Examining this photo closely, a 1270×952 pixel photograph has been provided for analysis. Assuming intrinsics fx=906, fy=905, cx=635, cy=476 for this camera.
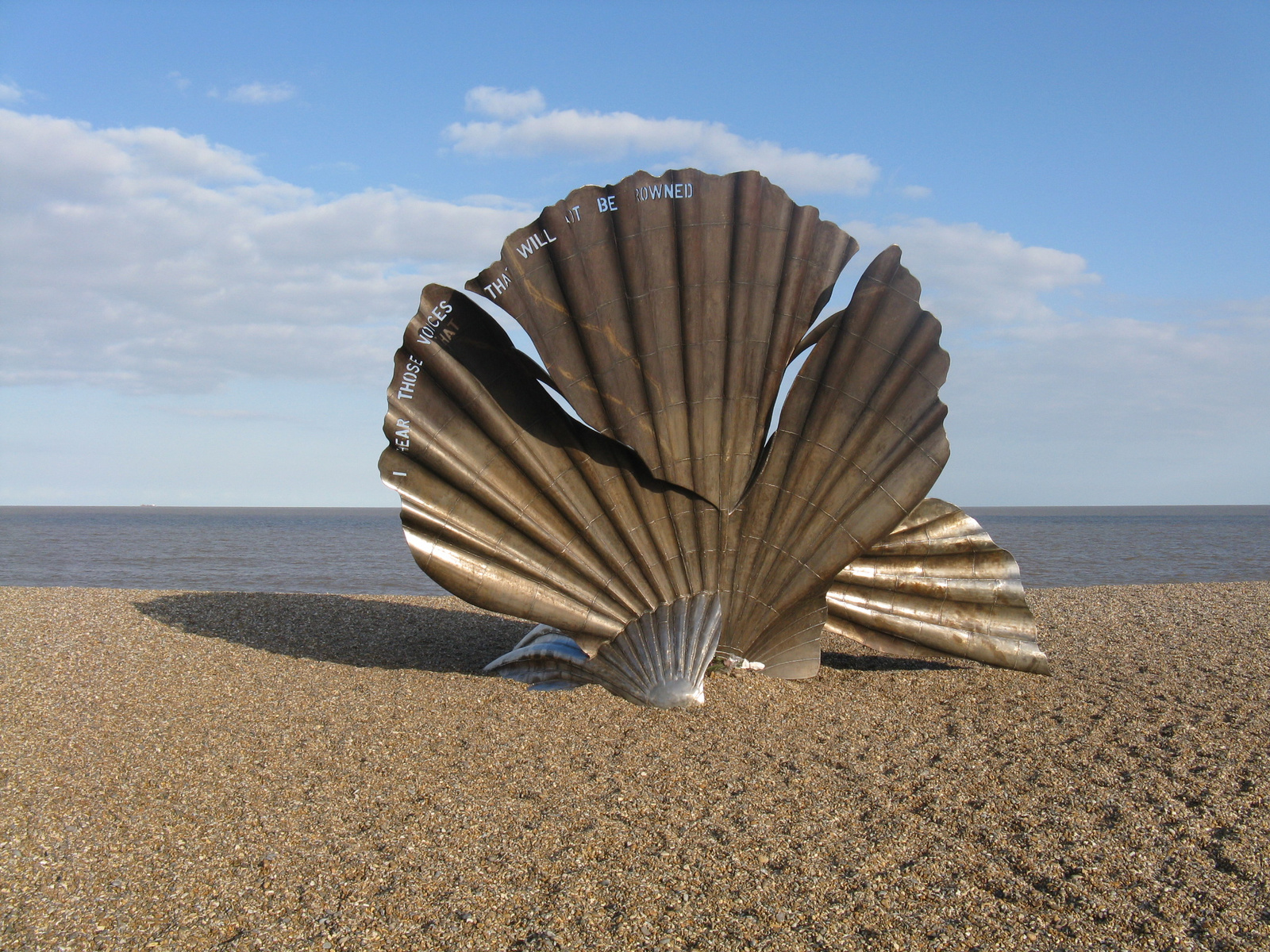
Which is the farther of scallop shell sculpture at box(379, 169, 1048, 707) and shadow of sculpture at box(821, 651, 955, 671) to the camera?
shadow of sculpture at box(821, 651, 955, 671)

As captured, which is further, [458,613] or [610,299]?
[458,613]

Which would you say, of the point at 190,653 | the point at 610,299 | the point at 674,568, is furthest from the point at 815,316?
the point at 190,653

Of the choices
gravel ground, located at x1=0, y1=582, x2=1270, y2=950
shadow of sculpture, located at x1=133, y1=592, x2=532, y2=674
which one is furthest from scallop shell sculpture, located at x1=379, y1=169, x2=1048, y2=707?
shadow of sculpture, located at x1=133, y1=592, x2=532, y2=674

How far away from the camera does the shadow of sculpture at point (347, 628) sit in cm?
852

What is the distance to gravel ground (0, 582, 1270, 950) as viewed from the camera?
3.36 metres

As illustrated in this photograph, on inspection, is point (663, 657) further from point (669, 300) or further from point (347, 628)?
point (347, 628)

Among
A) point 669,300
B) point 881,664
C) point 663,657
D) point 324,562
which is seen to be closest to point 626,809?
point 663,657

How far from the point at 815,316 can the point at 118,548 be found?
110 feet

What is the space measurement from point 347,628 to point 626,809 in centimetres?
629

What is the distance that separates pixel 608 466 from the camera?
21.6 ft

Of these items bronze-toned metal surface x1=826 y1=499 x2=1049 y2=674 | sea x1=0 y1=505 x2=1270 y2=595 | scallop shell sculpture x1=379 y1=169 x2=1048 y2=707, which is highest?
scallop shell sculpture x1=379 y1=169 x2=1048 y2=707

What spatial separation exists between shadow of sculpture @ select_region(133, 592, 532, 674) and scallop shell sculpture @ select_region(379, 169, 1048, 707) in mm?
1860

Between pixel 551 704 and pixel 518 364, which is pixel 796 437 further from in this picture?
pixel 551 704

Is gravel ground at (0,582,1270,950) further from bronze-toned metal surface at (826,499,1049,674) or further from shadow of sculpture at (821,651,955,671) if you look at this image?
bronze-toned metal surface at (826,499,1049,674)
